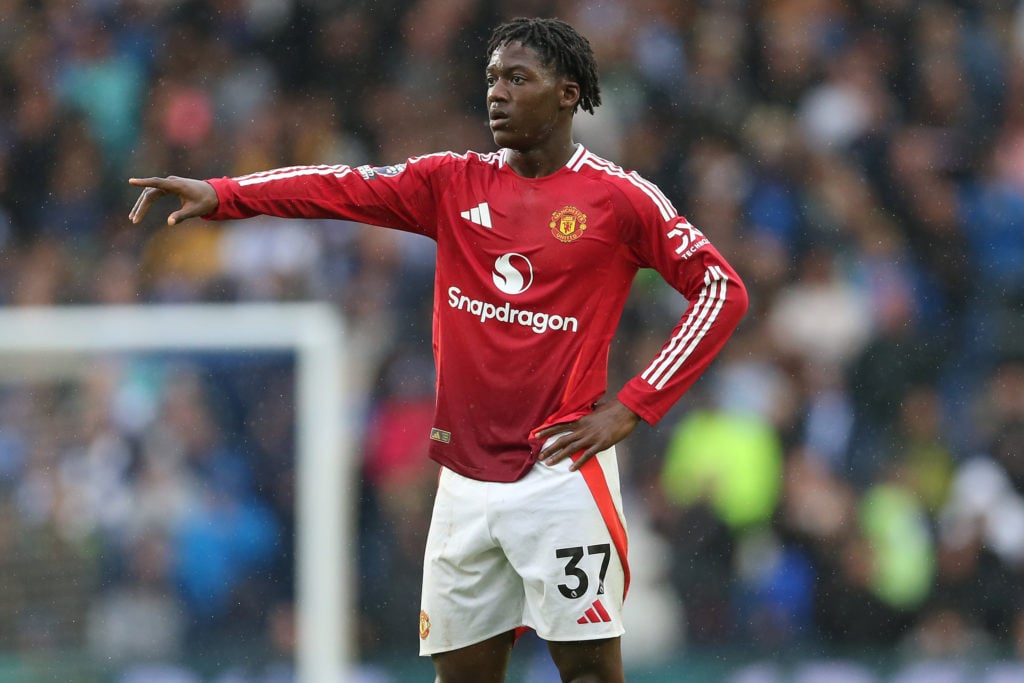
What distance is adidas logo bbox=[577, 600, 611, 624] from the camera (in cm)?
418

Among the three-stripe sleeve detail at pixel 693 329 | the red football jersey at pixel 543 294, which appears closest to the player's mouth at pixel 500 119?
the red football jersey at pixel 543 294

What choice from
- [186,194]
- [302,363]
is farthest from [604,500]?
[302,363]

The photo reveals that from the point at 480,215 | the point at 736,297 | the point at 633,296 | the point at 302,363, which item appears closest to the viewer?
the point at 736,297

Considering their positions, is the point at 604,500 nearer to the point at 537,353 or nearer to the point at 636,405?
the point at 636,405

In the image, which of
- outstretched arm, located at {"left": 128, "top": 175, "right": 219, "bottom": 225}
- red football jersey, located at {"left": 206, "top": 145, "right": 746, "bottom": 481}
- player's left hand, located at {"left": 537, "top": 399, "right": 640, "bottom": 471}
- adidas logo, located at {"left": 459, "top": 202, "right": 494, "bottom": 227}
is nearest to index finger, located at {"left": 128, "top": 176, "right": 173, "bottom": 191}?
outstretched arm, located at {"left": 128, "top": 175, "right": 219, "bottom": 225}

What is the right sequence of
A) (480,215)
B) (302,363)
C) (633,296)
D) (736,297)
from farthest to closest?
(633,296) → (302,363) → (480,215) → (736,297)

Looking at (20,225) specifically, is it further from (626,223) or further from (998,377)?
(626,223)

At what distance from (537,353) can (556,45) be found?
33.8 inches

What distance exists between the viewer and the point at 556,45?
4281 millimetres

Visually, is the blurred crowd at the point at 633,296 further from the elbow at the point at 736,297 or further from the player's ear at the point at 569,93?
the elbow at the point at 736,297

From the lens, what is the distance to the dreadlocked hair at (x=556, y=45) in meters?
4.27

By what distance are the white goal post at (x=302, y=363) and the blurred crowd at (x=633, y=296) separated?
0.10 m

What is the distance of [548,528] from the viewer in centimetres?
417

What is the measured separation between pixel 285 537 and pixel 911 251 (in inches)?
186
